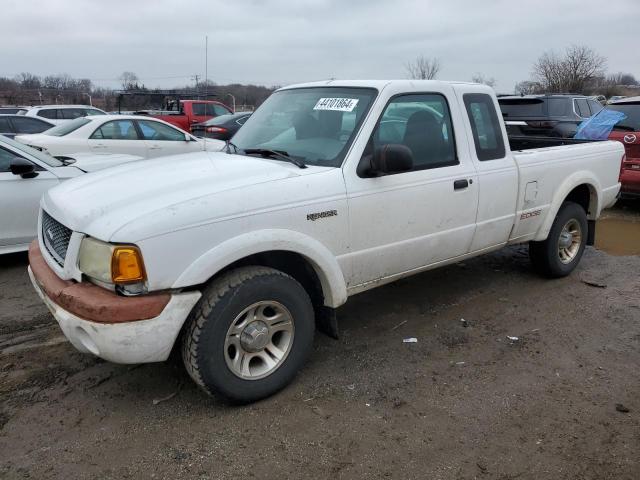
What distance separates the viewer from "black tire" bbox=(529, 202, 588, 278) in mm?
5297

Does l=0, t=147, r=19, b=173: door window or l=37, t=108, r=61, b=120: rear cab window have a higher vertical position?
l=37, t=108, r=61, b=120: rear cab window

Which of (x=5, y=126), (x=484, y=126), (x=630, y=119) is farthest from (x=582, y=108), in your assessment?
(x=5, y=126)

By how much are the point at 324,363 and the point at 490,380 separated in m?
1.11

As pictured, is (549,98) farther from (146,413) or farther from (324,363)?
(146,413)

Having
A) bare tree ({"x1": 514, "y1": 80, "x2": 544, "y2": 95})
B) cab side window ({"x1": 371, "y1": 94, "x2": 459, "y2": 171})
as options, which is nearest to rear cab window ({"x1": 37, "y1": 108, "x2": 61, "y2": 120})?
cab side window ({"x1": 371, "y1": 94, "x2": 459, "y2": 171})

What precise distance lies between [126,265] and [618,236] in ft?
22.5

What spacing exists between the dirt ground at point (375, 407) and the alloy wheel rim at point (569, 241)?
90 cm

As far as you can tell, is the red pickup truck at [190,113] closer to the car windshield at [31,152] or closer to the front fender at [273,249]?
the car windshield at [31,152]

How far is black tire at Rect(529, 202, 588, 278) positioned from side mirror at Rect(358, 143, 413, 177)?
2506 millimetres

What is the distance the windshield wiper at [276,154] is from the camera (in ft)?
11.7

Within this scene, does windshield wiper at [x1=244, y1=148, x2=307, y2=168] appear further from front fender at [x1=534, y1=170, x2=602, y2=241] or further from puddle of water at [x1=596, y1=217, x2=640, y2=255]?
puddle of water at [x1=596, y1=217, x2=640, y2=255]

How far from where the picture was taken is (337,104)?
12.8 feet

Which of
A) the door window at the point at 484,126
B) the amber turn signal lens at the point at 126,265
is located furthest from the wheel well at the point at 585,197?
the amber turn signal lens at the point at 126,265

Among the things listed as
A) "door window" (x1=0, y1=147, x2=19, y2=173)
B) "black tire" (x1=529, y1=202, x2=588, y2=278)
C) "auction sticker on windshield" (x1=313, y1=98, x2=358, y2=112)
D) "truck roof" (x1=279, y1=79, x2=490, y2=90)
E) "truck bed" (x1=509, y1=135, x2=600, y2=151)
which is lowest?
"black tire" (x1=529, y1=202, x2=588, y2=278)
